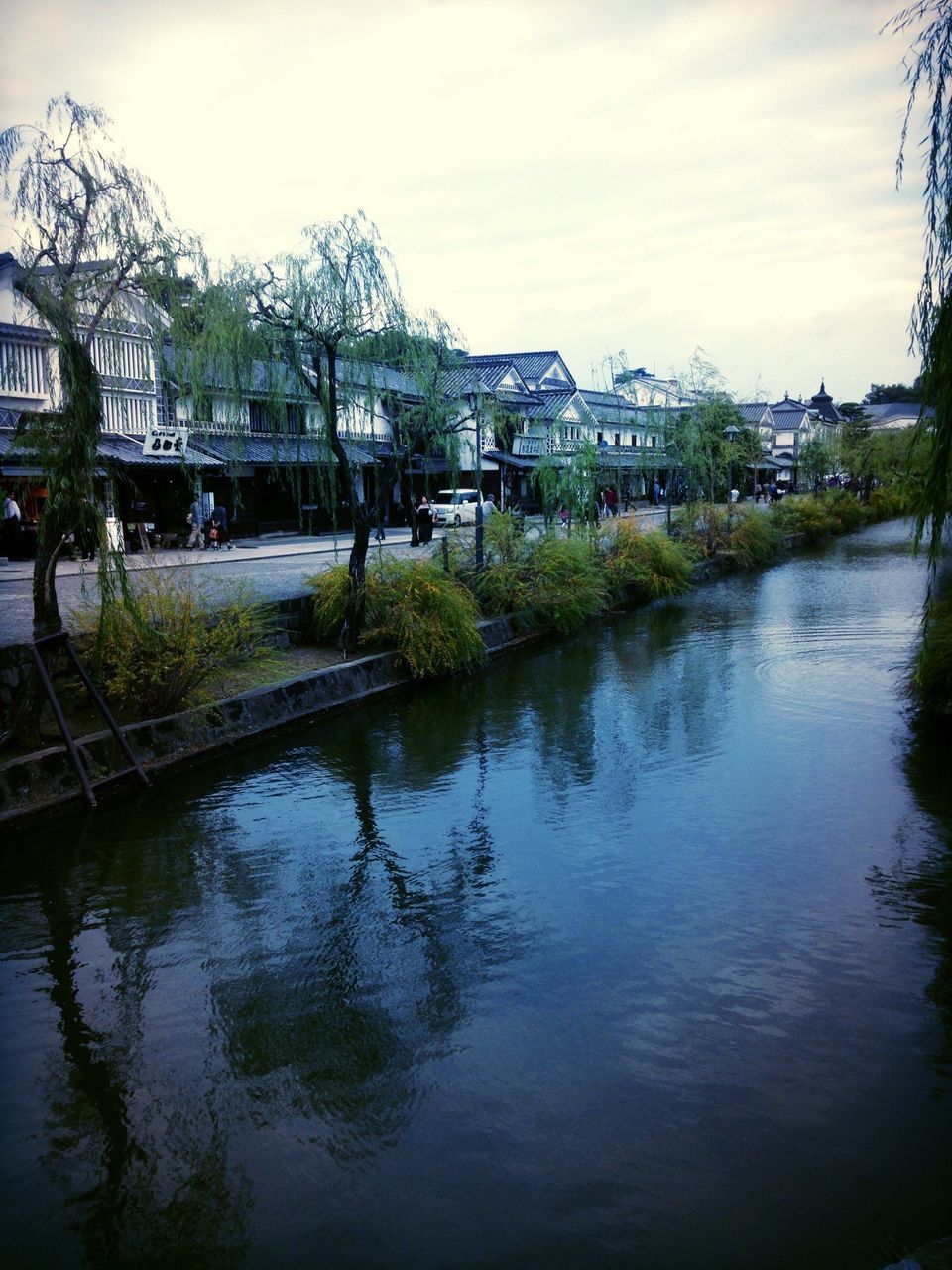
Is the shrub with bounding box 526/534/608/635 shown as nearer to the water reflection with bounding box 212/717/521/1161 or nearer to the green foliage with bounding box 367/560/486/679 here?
the green foliage with bounding box 367/560/486/679

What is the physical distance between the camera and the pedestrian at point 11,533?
22.7 meters

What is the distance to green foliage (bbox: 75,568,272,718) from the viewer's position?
9.05 metres

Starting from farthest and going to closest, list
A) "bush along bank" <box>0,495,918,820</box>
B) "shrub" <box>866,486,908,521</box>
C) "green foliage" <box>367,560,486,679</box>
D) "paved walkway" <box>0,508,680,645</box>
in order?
"shrub" <box>866,486,908,521</box>
"green foliage" <box>367,560,486,679</box>
"paved walkway" <box>0,508,680,645</box>
"bush along bank" <box>0,495,918,820</box>

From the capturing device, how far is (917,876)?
6.32 m

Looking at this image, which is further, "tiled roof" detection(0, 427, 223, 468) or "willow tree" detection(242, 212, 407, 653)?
"tiled roof" detection(0, 427, 223, 468)

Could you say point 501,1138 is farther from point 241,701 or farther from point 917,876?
point 241,701

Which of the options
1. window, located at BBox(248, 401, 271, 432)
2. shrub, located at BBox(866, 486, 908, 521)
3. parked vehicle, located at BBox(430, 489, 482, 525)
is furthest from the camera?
shrub, located at BBox(866, 486, 908, 521)

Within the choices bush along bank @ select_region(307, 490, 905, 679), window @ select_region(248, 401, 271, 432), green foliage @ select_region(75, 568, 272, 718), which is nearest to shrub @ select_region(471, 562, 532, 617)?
bush along bank @ select_region(307, 490, 905, 679)

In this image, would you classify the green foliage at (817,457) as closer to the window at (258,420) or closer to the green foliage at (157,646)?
the window at (258,420)

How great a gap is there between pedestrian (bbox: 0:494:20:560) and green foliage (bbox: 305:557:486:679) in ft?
41.0

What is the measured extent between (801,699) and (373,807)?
17.5 feet

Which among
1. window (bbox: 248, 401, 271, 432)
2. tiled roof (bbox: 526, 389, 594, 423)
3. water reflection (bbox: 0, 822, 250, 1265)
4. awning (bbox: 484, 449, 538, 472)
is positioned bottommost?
water reflection (bbox: 0, 822, 250, 1265)

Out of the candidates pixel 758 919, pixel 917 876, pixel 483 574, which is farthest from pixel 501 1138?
pixel 483 574

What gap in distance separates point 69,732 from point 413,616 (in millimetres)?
5430
